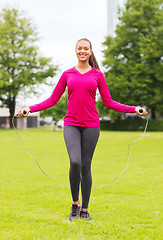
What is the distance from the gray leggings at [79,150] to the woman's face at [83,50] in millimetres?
934

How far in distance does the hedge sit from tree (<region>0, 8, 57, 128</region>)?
37.1 feet

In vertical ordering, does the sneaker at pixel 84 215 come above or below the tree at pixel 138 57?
below

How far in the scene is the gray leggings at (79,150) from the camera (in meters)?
4.27

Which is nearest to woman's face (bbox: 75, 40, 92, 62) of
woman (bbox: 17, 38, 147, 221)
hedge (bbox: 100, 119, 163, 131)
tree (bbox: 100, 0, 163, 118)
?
woman (bbox: 17, 38, 147, 221)

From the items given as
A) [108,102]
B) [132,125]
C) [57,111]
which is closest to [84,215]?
[108,102]

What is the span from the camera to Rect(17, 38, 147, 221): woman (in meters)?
4.29

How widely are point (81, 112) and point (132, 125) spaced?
37.9 meters

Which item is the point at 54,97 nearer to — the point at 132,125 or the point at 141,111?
the point at 141,111

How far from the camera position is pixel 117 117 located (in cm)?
4578

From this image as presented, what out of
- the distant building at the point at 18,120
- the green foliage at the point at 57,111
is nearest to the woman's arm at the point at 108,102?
the green foliage at the point at 57,111

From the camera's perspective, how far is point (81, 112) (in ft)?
14.1

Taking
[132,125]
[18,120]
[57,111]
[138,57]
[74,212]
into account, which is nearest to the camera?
[74,212]

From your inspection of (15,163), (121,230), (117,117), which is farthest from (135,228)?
(117,117)

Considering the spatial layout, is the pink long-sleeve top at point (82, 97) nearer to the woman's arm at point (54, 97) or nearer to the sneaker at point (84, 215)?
the woman's arm at point (54, 97)
